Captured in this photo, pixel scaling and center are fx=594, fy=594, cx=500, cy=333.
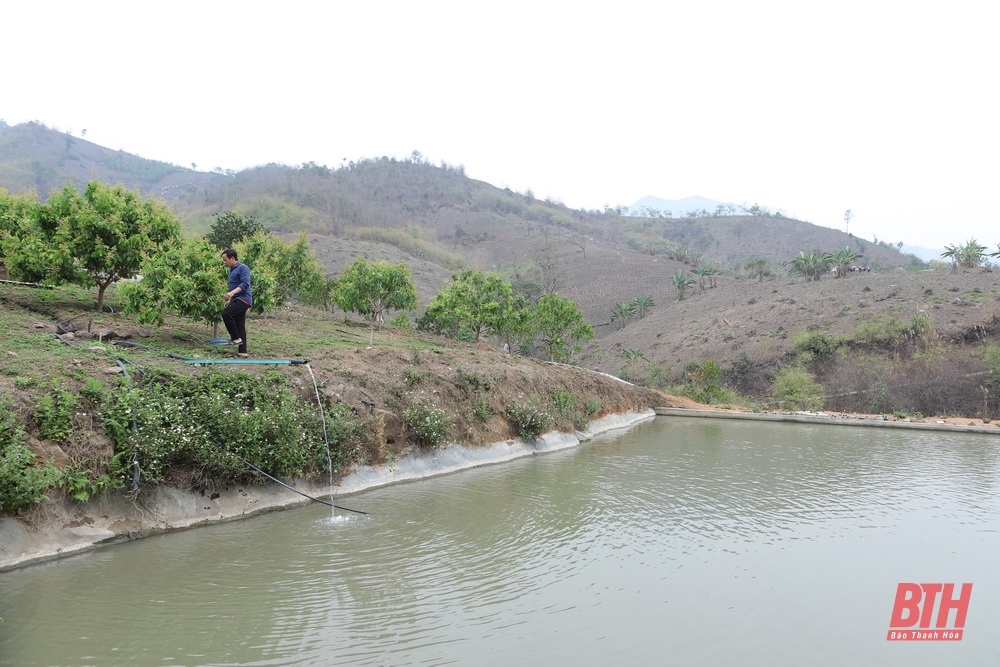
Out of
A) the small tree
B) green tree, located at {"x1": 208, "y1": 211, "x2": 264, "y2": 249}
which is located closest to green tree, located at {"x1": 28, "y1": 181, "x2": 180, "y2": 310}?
the small tree

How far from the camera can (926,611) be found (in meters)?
6.58

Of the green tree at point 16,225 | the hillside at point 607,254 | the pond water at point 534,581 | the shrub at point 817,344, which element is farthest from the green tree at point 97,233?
the shrub at point 817,344

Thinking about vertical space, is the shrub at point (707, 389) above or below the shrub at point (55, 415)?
above

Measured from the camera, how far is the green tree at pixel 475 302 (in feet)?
79.1

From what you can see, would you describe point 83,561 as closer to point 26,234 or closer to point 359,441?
point 359,441

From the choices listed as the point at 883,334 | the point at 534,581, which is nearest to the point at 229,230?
the point at 534,581

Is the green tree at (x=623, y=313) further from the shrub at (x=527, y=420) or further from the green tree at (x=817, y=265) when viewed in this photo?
the shrub at (x=527, y=420)

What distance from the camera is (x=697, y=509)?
33.7 ft

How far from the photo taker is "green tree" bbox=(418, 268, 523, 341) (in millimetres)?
24109

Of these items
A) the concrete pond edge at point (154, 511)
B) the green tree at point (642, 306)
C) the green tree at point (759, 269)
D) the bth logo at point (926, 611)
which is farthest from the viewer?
the green tree at point (642, 306)

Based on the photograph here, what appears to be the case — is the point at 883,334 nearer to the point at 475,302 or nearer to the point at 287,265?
the point at 475,302

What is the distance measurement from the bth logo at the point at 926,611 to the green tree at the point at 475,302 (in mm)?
18070

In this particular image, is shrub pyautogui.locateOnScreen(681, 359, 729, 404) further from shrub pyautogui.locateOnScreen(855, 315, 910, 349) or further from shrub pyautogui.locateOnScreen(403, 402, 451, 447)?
shrub pyautogui.locateOnScreen(403, 402, 451, 447)

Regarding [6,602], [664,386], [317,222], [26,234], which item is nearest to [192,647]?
[6,602]
